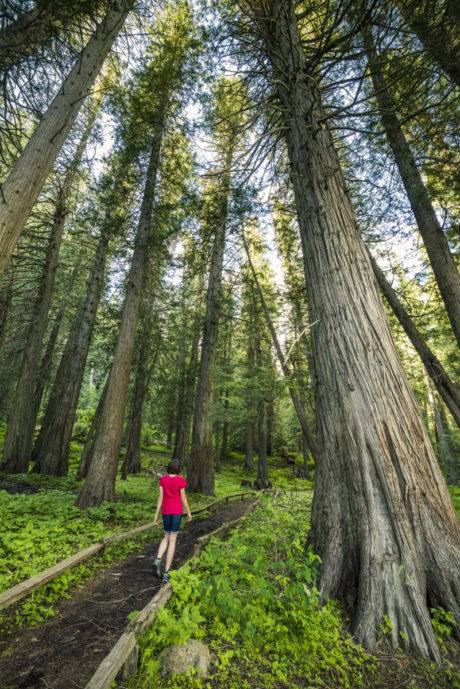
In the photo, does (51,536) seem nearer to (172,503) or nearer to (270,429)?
(172,503)

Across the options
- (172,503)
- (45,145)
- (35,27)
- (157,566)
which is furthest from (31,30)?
(157,566)

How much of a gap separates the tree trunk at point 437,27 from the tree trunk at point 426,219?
2.75 feet

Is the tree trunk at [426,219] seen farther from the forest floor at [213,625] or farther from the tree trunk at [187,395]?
the tree trunk at [187,395]

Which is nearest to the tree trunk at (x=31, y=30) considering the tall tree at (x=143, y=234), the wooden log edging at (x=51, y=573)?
the tall tree at (x=143, y=234)

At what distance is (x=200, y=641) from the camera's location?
248 cm

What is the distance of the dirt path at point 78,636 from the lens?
238cm

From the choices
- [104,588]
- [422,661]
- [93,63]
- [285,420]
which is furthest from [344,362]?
[285,420]

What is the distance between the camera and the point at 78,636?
2885 mm

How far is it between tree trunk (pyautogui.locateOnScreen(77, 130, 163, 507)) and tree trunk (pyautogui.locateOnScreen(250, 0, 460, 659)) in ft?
17.9

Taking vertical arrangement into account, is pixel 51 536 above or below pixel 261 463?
below

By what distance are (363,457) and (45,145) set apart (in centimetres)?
650

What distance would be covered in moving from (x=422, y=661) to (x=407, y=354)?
15900 millimetres

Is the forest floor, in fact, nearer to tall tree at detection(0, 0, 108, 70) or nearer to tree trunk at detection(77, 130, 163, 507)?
tree trunk at detection(77, 130, 163, 507)

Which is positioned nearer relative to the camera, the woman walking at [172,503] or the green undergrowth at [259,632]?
the green undergrowth at [259,632]
